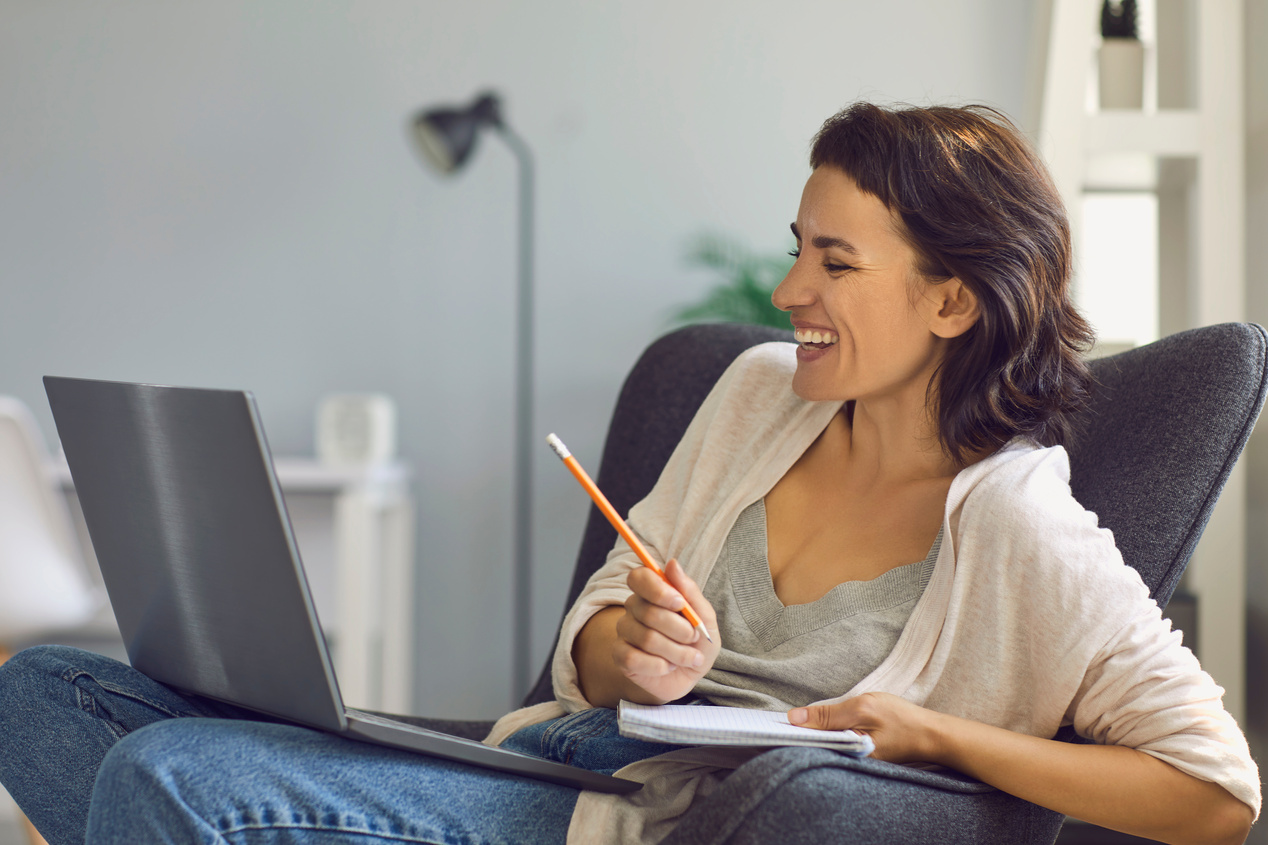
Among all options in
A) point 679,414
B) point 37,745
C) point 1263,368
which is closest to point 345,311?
Result: point 679,414

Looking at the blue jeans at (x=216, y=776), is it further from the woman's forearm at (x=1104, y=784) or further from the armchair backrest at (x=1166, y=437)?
the armchair backrest at (x=1166, y=437)

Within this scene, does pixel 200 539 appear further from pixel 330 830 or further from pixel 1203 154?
pixel 1203 154

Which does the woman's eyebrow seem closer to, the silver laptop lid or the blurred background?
the silver laptop lid

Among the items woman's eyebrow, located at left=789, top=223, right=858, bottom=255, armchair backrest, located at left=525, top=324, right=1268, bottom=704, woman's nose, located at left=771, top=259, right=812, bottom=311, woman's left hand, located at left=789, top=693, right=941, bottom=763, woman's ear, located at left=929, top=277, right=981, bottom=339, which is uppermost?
woman's eyebrow, located at left=789, top=223, right=858, bottom=255

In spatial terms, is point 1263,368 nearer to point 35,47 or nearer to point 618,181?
point 618,181

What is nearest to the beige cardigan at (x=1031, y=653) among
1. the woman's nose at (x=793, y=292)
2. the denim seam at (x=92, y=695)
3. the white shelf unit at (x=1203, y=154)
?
the woman's nose at (x=793, y=292)

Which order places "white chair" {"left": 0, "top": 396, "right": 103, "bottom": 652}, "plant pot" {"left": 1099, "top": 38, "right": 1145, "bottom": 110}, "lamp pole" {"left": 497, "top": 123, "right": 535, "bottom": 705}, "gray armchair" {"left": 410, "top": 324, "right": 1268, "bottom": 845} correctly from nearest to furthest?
"gray armchair" {"left": 410, "top": 324, "right": 1268, "bottom": 845} < "plant pot" {"left": 1099, "top": 38, "right": 1145, "bottom": 110} < "white chair" {"left": 0, "top": 396, "right": 103, "bottom": 652} < "lamp pole" {"left": 497, "top": 123, "right": 535, "bottom": 705}

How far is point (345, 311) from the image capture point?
2.36 m

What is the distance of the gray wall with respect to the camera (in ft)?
7.62

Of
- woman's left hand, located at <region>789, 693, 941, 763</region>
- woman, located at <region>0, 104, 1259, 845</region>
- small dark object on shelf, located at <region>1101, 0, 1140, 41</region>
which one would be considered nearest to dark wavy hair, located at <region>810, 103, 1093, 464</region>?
woman, located at <region>0, 104, 1259, 845</region>

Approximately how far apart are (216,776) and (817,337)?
617 mm

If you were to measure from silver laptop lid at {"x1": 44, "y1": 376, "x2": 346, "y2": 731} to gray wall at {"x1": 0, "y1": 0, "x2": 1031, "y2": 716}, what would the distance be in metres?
1.57

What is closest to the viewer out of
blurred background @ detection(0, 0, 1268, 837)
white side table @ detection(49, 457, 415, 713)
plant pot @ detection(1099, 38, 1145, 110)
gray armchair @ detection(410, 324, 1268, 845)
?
gray armchair @ detection(410, 324, 1268, 845)

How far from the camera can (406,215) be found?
2348 mm
